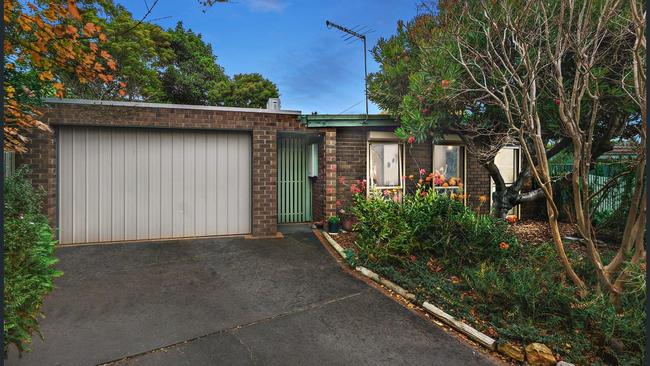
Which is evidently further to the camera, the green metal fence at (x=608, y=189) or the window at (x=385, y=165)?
the window at (x=385, y=165)

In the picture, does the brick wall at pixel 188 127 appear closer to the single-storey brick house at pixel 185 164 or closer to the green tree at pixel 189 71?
the single-storey brick house at pixel 185 164

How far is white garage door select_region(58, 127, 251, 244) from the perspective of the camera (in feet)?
22.2

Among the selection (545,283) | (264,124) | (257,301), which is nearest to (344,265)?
(257,301)

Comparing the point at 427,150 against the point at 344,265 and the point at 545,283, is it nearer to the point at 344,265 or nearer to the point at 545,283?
the point at 344,265

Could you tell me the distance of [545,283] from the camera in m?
3.93

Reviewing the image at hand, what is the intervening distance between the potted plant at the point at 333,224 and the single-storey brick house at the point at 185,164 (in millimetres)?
205

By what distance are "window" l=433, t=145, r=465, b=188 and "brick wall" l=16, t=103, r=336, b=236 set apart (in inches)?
127

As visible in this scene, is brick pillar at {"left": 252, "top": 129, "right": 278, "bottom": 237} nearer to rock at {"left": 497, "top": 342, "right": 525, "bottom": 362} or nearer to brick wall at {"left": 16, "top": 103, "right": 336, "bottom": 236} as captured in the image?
brick wall at {"left": 16, "top": 103, "right": 336, "bottom": 236}

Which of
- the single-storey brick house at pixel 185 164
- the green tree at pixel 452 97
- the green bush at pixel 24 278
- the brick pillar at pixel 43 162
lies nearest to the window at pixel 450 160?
the single-storey brick house at pixel 185 164

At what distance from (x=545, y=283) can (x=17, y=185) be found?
7.57 metres

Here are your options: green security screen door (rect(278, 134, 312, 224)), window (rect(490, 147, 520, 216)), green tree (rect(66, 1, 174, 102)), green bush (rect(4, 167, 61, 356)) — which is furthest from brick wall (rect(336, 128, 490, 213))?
green tree (rect(66, 1, 174, 102))

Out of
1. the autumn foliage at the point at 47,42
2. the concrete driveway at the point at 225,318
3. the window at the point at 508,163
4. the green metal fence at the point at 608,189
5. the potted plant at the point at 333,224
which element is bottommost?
the concrete driveway at the point at 225,318

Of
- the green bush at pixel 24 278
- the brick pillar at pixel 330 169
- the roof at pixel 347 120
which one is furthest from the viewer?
the brick pillar at pixel 330 169

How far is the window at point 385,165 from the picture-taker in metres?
8.36
